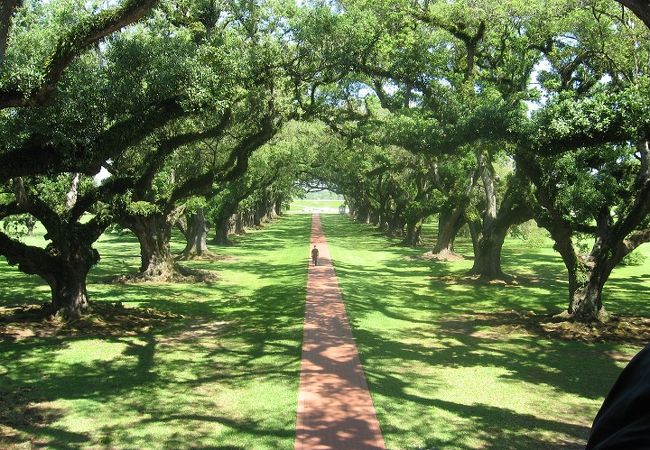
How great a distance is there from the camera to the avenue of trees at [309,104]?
11211 millimetres

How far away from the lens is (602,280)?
15391mm

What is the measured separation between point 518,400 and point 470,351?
3.60 m

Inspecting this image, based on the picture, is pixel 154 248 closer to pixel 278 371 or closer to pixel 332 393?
pixel 278 371

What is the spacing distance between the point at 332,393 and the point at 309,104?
13.5 metres

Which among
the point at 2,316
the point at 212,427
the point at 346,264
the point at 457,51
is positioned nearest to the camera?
the point at 212,427

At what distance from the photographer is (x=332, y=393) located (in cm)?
1001

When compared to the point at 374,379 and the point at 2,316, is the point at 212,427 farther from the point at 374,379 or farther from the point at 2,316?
the point at 2,316

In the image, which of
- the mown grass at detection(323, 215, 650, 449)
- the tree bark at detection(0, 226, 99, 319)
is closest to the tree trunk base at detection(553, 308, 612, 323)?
the mown grass at detection(323, 215, 650, 449)

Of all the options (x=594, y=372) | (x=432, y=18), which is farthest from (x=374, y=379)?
(x=432, y=18)

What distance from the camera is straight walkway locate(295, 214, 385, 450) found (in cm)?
796

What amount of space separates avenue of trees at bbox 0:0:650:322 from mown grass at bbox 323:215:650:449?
2.45 m

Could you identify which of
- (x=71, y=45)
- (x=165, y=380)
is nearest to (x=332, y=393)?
(x=165, y=380)

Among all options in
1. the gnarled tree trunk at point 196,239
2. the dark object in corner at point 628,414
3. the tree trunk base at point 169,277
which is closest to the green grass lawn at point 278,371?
the tree trunk base at point 169,277

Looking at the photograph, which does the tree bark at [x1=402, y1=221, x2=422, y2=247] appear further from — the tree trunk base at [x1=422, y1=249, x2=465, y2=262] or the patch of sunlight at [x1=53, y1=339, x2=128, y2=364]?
the patch of sunlight at [x1=53, y1=339, x2=128, y2=364]
